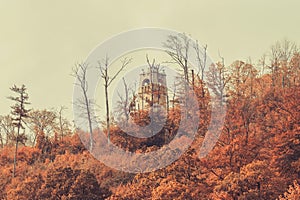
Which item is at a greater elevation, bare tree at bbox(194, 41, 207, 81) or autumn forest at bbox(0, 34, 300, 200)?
bare tree at bbox(194, 41, 207, 81)

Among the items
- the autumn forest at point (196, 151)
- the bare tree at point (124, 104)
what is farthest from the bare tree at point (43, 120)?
the bare tree at point (124, 104)

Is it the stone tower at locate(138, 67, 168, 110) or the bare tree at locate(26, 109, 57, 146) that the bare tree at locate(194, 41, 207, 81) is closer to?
the stone tower at locate(138, 67, 168, 110)

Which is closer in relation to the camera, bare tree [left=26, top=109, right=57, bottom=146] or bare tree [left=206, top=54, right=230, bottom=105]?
bare tree [left=206, top=54, right=230, bottom=105]

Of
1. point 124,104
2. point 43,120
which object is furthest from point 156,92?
point 43,120

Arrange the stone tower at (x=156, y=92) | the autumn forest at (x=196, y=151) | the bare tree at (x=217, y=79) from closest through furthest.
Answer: the autumn forest at (x=196, y=151) → the bare tree at (x=217, y=79) → the stone tower at (x=156, y=92)

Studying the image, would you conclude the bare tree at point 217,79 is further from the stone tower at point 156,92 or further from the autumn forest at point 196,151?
the stone tower at point 156,92

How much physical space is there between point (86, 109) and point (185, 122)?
13429mm

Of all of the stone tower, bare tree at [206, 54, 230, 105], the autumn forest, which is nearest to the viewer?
the autumn forest

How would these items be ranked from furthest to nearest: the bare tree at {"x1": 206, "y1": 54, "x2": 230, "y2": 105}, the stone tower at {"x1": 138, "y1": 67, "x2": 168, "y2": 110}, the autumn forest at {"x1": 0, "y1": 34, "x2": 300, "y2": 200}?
the stone tower at {"x1": 138, "y1": 67, "x2": 168, "y2": 110} → the bare tree at {"x1": 206, "y1": 54, "x2": 230, "y2": 105} → the autumn forest at {"x1": 0, "y1": 34, "x2": 300, "y2": 200}

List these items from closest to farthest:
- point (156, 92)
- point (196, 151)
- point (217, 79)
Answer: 1. point (196, 151)
2. point (217, 79)
3. point (156, 92)

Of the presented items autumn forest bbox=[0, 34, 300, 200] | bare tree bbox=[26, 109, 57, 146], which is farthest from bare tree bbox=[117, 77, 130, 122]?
bare tree bbox=[26, 109, 57, 146]

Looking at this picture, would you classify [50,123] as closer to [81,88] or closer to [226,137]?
[81,88]

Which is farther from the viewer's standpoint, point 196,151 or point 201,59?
point 201,59

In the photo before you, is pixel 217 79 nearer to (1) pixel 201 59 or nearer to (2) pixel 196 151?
(1) pixel 201 59
